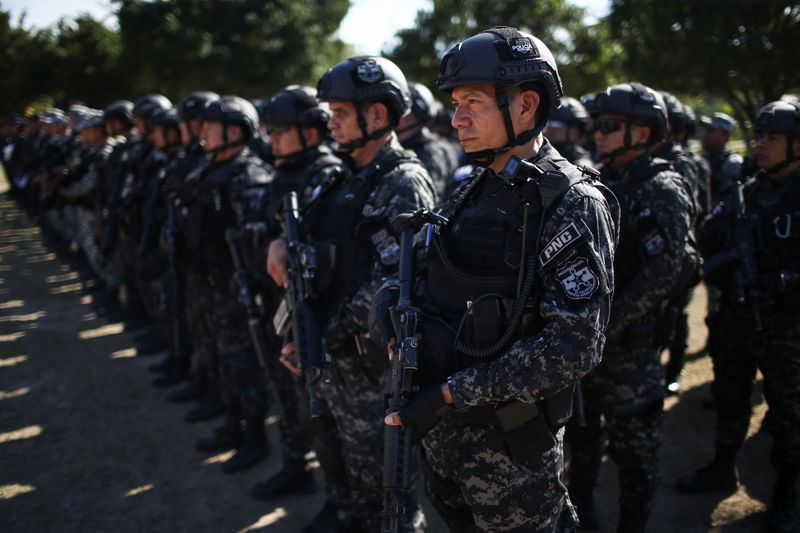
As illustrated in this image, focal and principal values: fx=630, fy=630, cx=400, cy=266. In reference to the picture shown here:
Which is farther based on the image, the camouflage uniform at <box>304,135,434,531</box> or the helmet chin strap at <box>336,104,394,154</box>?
the helmet chin strap at <box>336,104,394,154</box>

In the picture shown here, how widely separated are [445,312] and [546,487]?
761 mm

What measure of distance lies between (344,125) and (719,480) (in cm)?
349

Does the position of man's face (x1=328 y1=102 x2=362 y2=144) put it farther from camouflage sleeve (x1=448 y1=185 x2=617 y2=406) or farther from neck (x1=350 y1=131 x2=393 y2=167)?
A: camouflage sleeve (x1=448 y1=185 x2=617 y2=406)

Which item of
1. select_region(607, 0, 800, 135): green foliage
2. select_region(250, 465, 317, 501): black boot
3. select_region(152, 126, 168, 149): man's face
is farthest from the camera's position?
select_region(607, 0, 800, 135): green foliage

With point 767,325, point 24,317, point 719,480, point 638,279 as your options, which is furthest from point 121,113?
point 719,480

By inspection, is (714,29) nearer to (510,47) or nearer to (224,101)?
(224,101)

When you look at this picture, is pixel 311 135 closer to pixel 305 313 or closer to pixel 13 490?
pixel 305 313

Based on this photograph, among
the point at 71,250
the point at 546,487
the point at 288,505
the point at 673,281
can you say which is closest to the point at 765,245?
the point at 673,281

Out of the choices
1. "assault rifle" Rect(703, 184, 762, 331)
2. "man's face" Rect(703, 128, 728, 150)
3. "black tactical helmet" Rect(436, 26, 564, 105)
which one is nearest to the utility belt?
"black tactical helmet" Rect(436, 26, 564, 105)

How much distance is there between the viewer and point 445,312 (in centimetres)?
239

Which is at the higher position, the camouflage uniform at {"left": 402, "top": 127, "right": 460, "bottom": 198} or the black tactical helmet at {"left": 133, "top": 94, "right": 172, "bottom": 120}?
the black tactical helmet at {"left": 133, "top": 94, "right": 172, "bottom": 120}

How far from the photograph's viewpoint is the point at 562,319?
6.81 ft

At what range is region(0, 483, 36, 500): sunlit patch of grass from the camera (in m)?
4.59

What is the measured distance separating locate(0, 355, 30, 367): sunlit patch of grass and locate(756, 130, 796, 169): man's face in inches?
306
